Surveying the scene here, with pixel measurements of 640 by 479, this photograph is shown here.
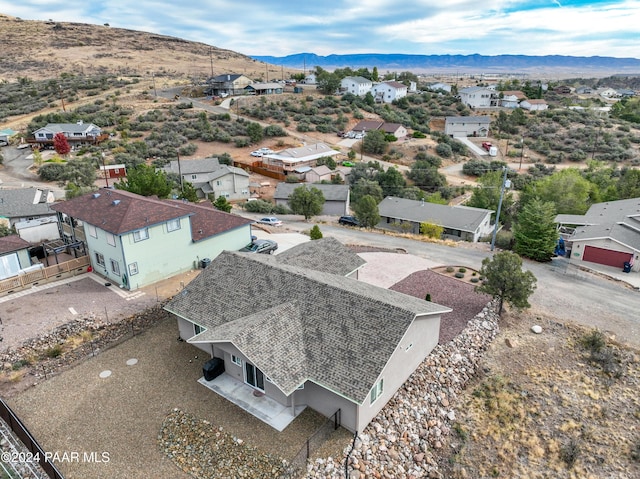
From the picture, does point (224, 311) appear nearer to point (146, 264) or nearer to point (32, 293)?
point (146, 264)

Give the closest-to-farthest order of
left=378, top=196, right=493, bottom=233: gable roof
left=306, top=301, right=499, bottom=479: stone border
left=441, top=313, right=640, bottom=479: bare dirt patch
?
1. left=306, top=301, right=499, bottom=479: stone border
2. left=441, top=313, right=640, bottom=479: bare dirt patch
3. left=378, top=196, right=493, bottom=233: gable roof

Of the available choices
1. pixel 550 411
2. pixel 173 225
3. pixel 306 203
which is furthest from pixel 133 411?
pixel 306 203

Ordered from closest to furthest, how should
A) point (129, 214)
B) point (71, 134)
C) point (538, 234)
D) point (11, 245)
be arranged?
point (129, 214)
point (11, 245)
point (538, 234)
point (71, 134)

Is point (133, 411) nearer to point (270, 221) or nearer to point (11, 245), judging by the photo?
point (11, 245)

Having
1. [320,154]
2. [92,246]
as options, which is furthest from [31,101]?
[92,246]

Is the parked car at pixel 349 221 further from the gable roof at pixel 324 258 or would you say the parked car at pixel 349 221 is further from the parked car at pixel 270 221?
the gable roof at pixel 324 258

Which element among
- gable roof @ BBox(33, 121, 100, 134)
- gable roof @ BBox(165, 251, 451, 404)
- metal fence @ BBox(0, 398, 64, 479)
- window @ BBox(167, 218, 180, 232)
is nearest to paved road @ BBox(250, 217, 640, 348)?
gable roof @ BBox(165, 251, 451, 404)

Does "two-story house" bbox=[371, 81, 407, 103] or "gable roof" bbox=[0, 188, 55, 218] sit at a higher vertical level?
"two-story house" bbox=[371, 81, 407, 103]

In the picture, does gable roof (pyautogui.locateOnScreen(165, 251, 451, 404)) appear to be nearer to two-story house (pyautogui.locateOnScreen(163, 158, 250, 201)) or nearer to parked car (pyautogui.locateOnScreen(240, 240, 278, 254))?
parked car (pyautogui.locateOnScreen(240, 240, 278, 254))
